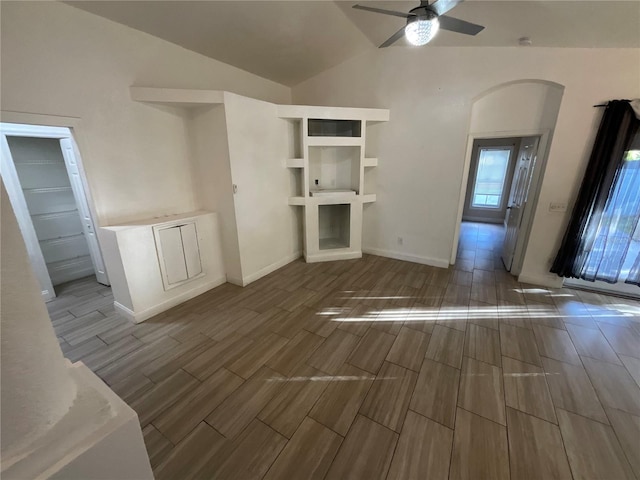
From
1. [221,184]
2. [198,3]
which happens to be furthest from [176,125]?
[198,3]

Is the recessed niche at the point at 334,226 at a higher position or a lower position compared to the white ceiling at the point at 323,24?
lower

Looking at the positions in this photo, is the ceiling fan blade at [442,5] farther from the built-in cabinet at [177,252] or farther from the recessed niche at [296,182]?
the built-in cabinet at [177,252]

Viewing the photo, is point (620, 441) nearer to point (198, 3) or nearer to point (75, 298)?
point (198, 3)

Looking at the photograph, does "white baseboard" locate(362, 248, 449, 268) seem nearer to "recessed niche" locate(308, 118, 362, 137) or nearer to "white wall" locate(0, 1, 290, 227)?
"recessed niche" locate(308, 118, 362, 137)

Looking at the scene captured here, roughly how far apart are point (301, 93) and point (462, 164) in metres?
3.13

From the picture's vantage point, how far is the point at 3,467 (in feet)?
1.89

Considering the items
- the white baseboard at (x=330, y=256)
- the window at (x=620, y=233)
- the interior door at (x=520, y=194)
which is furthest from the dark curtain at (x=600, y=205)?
the white baseboard at (x=330, y=256)

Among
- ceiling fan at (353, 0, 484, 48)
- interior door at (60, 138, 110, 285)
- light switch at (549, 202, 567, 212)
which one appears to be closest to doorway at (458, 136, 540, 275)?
light switch at (549, 202, 567, 212)

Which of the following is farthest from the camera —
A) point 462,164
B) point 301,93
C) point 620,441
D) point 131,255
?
point 301,93

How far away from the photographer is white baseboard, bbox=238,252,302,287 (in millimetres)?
3650

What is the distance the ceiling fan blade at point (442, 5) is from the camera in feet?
6.17

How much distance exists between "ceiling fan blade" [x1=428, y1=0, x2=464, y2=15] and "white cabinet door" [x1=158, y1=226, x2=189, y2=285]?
10.6ft

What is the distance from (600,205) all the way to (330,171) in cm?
364

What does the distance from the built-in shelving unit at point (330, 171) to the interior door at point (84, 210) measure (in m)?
2.74
